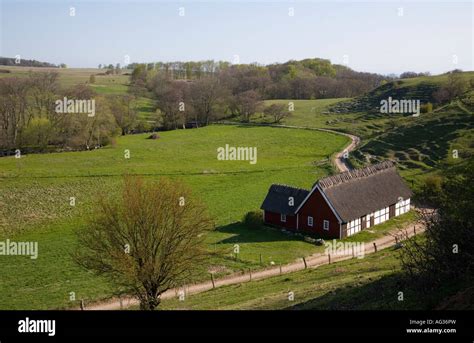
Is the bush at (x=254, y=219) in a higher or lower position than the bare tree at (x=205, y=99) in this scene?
lower

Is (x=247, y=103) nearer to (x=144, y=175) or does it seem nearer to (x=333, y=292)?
(x=144, y=175)

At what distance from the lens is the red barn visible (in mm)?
37062

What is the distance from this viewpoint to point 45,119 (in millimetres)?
76312

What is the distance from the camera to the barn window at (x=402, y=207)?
42562 millimetres

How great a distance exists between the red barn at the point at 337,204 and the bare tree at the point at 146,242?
1566 cm

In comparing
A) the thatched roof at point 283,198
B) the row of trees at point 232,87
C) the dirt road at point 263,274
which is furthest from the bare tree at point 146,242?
the row of trees at point 232,87

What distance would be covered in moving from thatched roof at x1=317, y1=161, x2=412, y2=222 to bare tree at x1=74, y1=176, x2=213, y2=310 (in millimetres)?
16324

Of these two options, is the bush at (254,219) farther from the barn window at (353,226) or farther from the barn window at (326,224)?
Result: the barn window at (353,226)

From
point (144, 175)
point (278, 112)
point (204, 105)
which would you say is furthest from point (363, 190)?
point (204, 105)

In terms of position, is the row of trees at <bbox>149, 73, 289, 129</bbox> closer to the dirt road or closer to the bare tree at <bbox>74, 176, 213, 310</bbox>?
the dirt road

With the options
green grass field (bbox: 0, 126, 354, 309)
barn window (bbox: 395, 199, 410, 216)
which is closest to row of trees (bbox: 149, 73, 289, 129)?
green grass field (bbox: 0, 126, 354, 309)

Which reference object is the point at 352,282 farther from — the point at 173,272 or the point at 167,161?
the point at 167,161

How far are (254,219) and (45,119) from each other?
162 feet

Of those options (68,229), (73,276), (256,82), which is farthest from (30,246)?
(256,82)
